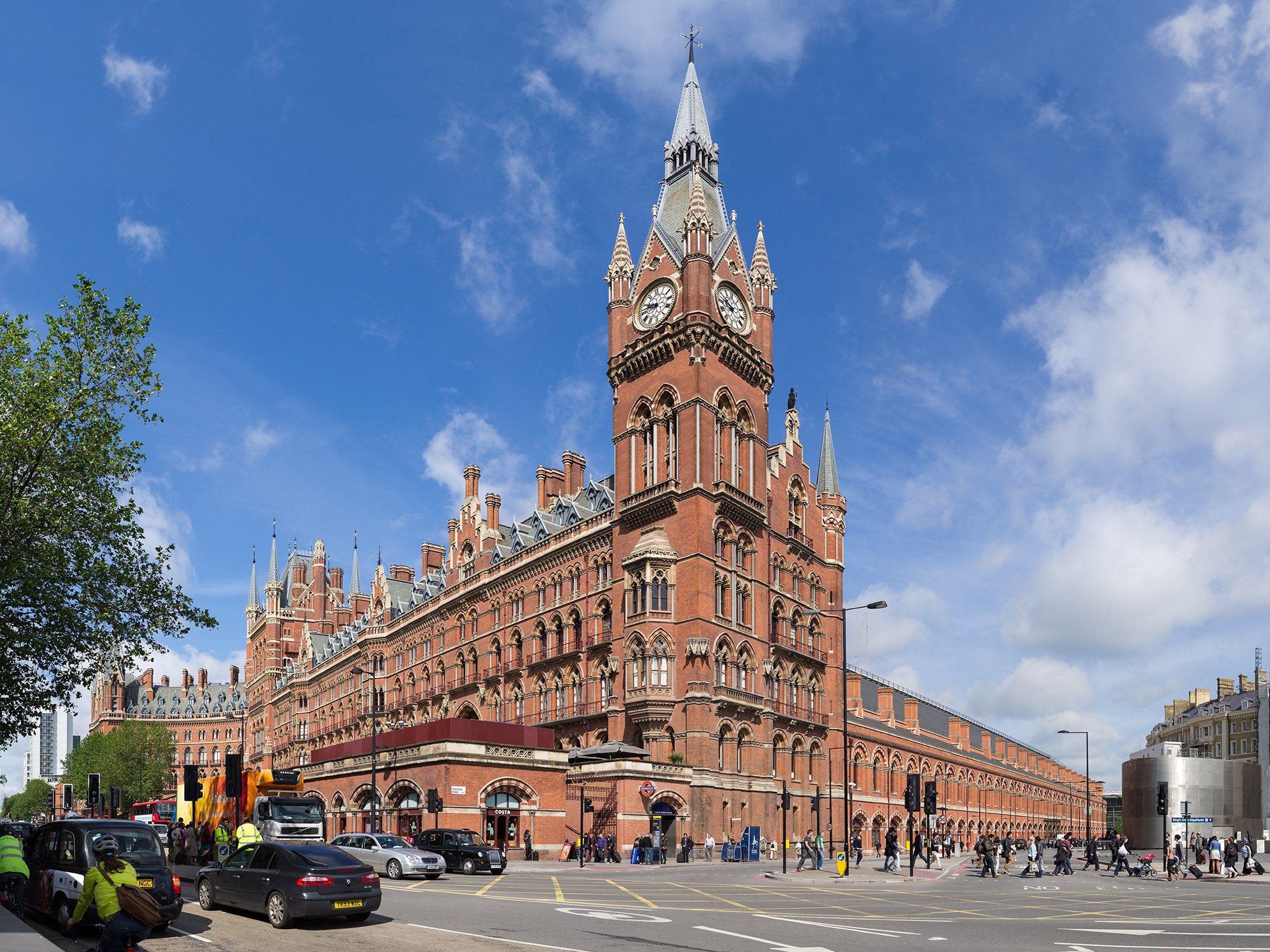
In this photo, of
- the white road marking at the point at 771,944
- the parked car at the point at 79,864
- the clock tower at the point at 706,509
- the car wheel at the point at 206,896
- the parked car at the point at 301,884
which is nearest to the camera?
the white road marking at the point at 771,944

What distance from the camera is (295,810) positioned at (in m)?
38.0

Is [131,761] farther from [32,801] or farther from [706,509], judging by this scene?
[706,509]

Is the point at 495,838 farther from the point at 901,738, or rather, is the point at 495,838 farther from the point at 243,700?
the point at 243,700

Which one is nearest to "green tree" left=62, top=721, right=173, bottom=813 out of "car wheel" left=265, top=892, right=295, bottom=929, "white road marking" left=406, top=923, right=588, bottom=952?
"car wheel" left=265, top=892, right=295, bottom=929

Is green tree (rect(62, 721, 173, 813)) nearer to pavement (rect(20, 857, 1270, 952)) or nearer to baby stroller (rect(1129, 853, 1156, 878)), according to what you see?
baby stroller (rect(1129, 853, 1156, 878))

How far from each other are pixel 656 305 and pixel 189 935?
4833cm

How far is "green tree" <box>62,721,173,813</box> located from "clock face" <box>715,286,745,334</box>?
3544 inches

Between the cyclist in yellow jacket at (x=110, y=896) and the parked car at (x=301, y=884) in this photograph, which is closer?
the cyclist in yellow jacket at (x=110, y=896)

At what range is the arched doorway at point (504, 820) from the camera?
163ft

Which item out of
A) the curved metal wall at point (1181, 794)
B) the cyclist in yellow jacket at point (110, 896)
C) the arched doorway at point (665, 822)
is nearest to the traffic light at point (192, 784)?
the cyclist in yellow jacket at point (110, 896)

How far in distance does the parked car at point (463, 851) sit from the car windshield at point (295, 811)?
161 inches

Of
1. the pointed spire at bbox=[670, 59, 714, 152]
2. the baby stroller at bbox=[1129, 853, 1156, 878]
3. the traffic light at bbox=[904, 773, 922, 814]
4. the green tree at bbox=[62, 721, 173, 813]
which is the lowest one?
the green tree at bbox=[62, 721, 173, 813]

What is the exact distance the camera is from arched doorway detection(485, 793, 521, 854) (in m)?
49.6

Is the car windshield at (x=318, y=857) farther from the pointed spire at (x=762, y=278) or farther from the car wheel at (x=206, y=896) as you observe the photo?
the pointed spire at (x=762, y=278)
